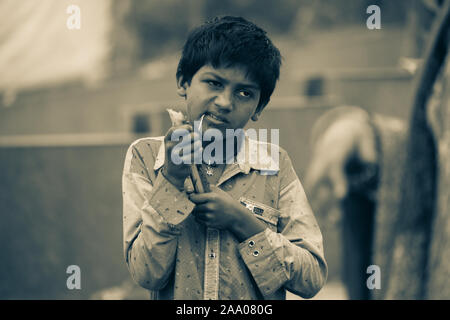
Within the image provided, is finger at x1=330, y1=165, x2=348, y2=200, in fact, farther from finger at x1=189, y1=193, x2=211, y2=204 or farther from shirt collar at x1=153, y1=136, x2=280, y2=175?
finger at x1=189, y1=193, x2=211, y2=204

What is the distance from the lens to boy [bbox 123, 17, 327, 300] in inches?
55.6

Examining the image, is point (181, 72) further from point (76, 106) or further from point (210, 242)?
point (76, 106)

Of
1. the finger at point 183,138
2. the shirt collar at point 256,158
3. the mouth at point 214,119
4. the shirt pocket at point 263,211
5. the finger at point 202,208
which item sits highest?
the mouth at point 214,119

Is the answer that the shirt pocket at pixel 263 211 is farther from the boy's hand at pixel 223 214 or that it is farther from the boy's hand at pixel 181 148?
the boy's hand at pixel 181 148

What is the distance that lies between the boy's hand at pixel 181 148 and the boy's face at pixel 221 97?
12cm

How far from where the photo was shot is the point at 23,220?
6113mm

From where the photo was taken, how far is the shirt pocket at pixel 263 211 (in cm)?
154

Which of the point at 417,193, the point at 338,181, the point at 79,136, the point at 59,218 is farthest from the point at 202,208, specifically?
the point at 79,136

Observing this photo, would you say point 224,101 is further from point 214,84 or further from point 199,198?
point 199,198

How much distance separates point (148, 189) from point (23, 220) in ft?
16.4

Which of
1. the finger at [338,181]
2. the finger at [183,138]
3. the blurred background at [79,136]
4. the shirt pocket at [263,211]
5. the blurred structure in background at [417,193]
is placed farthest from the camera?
the finger at [338,181]

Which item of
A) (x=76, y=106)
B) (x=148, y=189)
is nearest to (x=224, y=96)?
(x=148, y=189)

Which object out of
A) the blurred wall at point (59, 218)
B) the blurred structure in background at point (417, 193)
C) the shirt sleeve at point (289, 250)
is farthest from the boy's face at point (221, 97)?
the blurred wall at point (59, 218)

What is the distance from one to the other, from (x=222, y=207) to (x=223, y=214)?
0.7 inches
